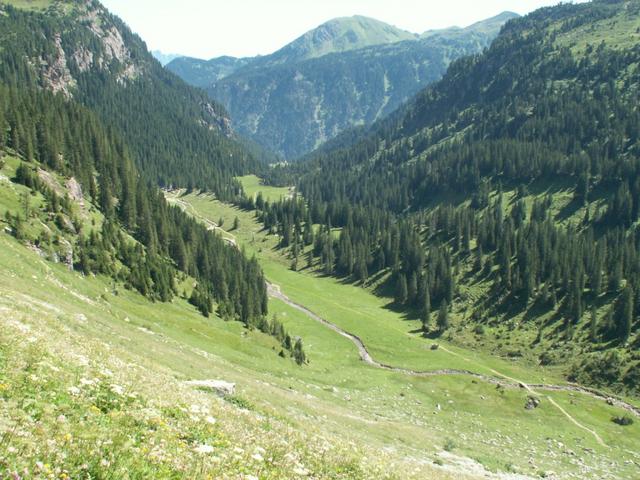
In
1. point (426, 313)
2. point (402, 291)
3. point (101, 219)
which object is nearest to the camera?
point (101, 219)

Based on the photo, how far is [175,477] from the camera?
8.88 metres

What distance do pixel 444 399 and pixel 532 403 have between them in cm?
1348

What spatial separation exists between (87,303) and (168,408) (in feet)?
136

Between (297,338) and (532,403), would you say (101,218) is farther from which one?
(532,403)

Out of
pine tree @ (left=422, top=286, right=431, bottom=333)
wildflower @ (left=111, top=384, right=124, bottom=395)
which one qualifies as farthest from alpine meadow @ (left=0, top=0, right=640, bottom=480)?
pine tree @ (left=422, top=286, right=431, bottom=333)

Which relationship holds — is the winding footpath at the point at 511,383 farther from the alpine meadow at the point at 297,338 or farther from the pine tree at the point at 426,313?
the pine tree at the point at 426,313

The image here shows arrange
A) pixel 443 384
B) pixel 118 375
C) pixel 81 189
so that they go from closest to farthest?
pixel 118 375 < pixel 443 384 < pixel 81 189

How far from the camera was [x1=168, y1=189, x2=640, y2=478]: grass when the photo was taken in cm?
4881

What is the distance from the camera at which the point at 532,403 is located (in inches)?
2749

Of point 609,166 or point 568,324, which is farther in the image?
point 609,166

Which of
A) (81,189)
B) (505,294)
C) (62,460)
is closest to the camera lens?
(62,460)

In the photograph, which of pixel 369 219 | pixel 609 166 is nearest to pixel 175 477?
pixel 369 219

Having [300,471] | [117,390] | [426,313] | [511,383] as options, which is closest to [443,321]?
[426,313]

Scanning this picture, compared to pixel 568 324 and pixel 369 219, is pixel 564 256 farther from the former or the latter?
pixel 369 219
